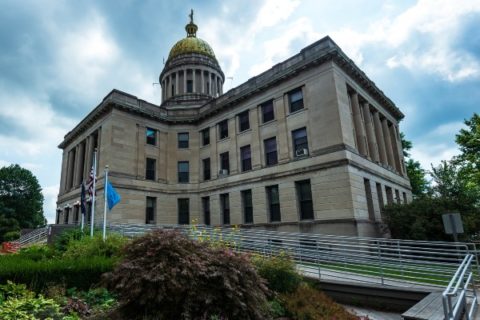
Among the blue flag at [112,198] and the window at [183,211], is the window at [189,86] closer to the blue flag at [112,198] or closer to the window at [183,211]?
the window at [183,211]

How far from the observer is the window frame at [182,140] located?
32.0 meters

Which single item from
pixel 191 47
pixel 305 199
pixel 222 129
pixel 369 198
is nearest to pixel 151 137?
pixel 222 129

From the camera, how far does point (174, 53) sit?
43.2 metres

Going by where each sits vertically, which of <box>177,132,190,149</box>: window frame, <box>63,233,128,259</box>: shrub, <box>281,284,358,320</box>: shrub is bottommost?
<box>281,284,358,320</box>: shrub

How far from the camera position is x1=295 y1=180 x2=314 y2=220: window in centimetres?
2155

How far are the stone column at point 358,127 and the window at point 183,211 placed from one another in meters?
17.1

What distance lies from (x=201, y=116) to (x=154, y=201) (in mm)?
10017

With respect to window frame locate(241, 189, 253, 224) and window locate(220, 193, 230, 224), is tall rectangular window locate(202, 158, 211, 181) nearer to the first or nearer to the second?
window locate(220, 193, 230, 224)

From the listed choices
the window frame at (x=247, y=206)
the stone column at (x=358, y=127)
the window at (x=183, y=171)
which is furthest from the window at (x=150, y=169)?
the stone column at (x=358, y=127)

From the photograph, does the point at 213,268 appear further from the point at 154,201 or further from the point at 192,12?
the point at 192,12

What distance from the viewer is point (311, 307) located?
7.34 m

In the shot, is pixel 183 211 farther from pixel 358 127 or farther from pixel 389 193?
pixel 389 193

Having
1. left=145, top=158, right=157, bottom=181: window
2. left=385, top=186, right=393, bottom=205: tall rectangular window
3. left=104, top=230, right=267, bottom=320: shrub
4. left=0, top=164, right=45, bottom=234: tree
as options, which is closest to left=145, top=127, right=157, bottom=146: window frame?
left=145, top=158, right=157, bottom=181: window

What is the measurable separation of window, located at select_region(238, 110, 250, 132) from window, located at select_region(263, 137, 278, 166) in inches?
117
